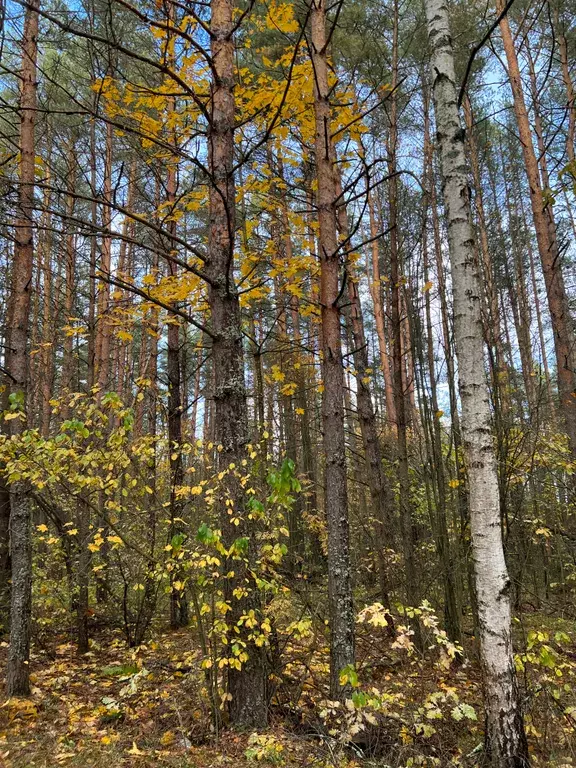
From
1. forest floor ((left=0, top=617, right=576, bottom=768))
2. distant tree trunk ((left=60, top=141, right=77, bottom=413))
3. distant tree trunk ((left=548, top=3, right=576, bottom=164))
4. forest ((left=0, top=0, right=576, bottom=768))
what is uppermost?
distant tree trunk ((left=548, top=3, right=576, bottom=164))

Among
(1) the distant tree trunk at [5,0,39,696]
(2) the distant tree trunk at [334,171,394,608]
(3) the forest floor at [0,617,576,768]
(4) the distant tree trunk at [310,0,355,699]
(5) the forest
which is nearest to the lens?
(5) the forest

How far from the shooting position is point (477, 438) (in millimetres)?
2602

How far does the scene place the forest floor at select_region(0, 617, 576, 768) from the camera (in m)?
2.90

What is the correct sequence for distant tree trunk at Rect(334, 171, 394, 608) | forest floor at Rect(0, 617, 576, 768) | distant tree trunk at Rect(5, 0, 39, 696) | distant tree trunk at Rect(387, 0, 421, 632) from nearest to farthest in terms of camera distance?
forest floor at Rect(0, 617, 576, 768)
distant tree trunk at Rect(5, 0, 39, 696)
distant tree trunk at Rect(387, 0, 421, 632)
distant tree trunk at Rect(334, 171, 394, 608)

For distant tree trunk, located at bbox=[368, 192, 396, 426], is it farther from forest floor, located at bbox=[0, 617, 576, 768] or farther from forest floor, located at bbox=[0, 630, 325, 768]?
forest floor, located at bbox=[0, 630, 325, 768]

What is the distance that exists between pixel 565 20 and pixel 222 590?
12.1m

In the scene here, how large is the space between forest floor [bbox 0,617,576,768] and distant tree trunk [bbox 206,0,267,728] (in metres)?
0.30

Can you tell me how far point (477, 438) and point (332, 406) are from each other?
4.23ft

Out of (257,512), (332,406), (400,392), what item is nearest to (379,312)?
(400,392)

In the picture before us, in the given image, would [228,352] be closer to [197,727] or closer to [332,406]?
[332,406]

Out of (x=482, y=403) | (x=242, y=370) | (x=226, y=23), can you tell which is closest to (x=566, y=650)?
(x=482, y=403)

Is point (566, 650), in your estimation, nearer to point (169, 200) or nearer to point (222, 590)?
point (222, 590)

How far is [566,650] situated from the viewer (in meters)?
5.08

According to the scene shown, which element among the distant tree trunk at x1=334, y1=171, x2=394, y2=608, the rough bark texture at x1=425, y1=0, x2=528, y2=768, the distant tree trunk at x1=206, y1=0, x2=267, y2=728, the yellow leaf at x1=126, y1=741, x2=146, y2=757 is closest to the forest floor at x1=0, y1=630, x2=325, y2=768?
the yellow leaf at x1=126, y1=741, x2=146, y2=757
